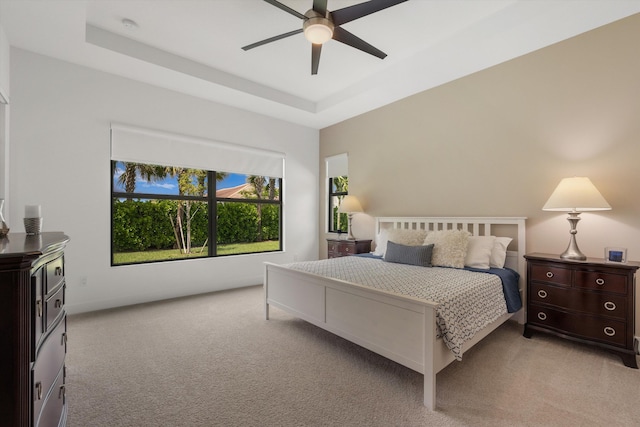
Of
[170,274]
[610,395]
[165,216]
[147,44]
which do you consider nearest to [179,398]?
[170,274]

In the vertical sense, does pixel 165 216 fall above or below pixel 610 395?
above

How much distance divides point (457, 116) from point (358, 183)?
1.79 metres

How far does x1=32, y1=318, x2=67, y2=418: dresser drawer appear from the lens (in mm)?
1076

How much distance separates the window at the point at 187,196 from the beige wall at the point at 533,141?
217 cm

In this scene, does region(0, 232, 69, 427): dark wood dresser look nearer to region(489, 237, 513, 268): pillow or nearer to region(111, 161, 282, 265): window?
region(111, 161, 282, 265): window

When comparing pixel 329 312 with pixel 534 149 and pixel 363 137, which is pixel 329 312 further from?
pixel 363 137

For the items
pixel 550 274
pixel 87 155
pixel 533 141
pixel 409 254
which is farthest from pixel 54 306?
pixel 533 141

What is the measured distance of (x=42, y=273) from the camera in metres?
1.16

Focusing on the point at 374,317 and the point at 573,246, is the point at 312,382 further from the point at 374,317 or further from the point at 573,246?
the point at 573,246

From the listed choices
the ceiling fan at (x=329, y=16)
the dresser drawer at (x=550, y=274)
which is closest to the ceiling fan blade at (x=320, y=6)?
the ceiling fan at (x=329, y=16)

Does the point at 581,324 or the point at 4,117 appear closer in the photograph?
the point at 581,324

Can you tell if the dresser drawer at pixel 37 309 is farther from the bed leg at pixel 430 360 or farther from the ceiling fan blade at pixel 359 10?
the ceiling fan blade at pixel 359 10

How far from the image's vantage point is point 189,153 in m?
4.11

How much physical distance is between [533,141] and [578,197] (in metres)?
0.88
